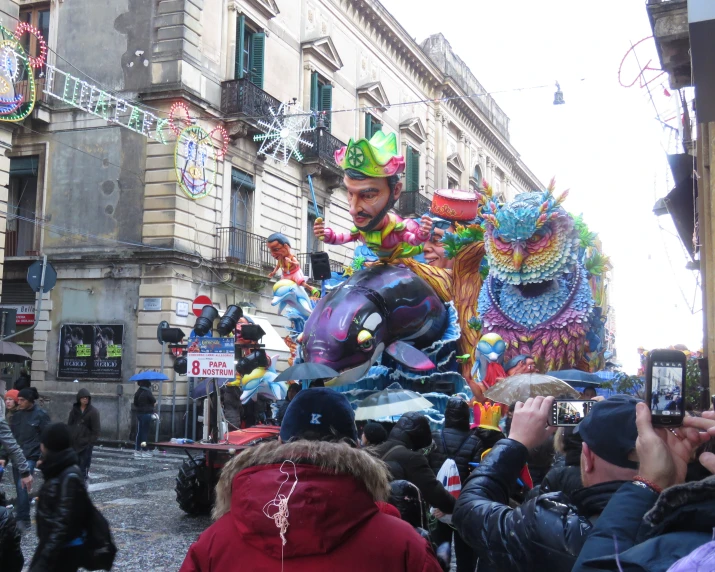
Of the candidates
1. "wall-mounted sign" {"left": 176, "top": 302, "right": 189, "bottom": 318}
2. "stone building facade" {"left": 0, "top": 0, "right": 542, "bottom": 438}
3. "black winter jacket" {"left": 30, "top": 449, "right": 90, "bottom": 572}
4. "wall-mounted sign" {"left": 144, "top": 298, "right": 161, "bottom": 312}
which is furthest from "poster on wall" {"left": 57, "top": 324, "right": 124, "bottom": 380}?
"black winter jacket" {"left": 30, "top": 449, "right": 90, "bottom": 572}

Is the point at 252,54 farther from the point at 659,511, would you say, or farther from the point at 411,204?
the point at 659,511

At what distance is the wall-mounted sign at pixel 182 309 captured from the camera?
1784 cm

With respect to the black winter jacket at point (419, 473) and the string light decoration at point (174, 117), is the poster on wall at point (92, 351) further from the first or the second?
the black winter jacket at point (419, 473)

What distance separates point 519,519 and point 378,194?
297 inches

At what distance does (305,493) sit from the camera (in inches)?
78.1

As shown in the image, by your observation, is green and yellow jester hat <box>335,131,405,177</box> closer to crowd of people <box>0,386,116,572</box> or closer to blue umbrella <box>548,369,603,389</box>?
blue umbrella <box>548,369,603,389</box>

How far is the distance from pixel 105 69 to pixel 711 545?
19375 millimetres

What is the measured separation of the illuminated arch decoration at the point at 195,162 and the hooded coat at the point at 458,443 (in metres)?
12.6

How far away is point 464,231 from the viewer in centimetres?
1074

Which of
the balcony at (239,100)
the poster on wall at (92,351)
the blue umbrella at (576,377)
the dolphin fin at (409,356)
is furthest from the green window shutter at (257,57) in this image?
the blue umbrella at (576,377)

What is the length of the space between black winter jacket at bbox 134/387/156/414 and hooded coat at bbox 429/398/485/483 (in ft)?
35.5

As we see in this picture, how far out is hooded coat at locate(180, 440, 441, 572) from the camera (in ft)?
6.46

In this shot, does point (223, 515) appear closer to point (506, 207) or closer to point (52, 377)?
point (506, 207)

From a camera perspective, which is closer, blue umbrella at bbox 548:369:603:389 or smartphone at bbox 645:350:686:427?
smartphone at bbox 645:350:686:427
